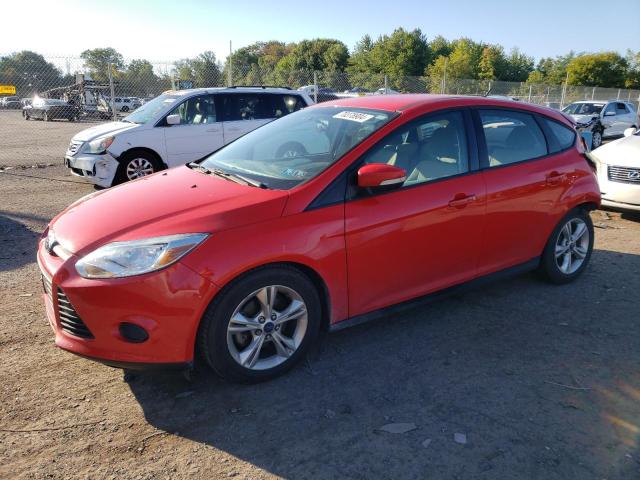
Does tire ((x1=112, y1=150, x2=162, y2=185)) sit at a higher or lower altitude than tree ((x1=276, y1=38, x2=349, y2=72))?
lower

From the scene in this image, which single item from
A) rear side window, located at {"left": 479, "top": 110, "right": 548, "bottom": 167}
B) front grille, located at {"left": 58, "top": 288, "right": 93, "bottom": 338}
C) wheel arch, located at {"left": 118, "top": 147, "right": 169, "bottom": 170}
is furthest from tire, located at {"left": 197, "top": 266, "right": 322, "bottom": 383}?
wheel arch, located at {"left": 118, "top": 147, "right": 169, "bottom": 170}

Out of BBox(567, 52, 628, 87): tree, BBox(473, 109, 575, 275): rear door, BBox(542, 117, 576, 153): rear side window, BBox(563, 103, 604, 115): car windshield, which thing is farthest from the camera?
BBox(567, 52, 628, 87): tree

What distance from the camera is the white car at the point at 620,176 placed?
685cm

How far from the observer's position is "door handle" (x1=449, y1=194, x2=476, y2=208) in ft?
11.5

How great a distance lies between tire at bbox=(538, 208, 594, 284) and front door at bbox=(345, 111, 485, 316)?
1.05 meters

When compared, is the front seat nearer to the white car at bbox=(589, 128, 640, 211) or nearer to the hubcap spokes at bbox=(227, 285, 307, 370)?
the hubcap spokes at bbox=(227, 285, 307, 370)

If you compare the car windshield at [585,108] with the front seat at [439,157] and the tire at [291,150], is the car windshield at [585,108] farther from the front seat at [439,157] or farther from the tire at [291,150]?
the tire at [291,150]

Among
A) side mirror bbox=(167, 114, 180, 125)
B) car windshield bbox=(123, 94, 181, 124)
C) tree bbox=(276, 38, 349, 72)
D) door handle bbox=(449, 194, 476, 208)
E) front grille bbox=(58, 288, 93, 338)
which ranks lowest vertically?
front grille bbox=(58, 288, 93, 338)

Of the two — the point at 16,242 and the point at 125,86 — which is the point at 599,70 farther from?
the point at 16,242

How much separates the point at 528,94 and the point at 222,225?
29549 millimetres

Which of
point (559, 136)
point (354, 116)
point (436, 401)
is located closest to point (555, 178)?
point (559, 136)

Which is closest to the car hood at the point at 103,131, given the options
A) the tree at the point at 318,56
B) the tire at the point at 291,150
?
the tire at the point at 291,150

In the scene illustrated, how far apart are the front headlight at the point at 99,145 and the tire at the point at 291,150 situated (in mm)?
5311

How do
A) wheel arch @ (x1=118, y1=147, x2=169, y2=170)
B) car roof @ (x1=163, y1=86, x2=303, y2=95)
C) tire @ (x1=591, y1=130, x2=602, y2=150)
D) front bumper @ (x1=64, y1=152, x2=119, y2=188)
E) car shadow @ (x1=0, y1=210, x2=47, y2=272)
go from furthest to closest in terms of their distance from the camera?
tire @ (x1=591, y1=130, x2=602, y2=150) < car roof @ (x1=163, y1=86, x2=303, y2=95) < wheel arch @ (x1=118, y1=147, x2=169, y2=170) < front bumper @ (x1=64, y1=152, x2=119, y2=188) < car shadow @ (x1=0, y1=210, x2=47, y2=272)
